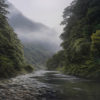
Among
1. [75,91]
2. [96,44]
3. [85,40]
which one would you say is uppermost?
[85,40]

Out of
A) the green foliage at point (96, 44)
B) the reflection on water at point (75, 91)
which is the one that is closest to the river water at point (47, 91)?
the reflection on water at point (75, 91)

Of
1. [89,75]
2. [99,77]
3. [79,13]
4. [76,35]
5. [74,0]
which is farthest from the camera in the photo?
[74,0]

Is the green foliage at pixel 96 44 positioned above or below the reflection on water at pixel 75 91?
above

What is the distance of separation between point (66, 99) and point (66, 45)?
33760mm

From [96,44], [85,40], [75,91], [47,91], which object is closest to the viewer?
[47,91]

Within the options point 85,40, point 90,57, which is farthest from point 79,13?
point 90,57

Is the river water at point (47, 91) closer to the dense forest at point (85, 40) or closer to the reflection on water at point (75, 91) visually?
the reflection on water at point (75, 91)

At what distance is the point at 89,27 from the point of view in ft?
107

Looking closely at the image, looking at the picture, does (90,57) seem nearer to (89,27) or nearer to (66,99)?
(89,27)

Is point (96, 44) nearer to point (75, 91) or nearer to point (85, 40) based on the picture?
point (85, 40)

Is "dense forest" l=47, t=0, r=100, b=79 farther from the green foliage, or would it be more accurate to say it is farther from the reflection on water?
the reflection on water

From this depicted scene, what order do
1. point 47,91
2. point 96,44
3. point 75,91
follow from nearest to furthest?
point 47,91
point 75,91
point 96,44

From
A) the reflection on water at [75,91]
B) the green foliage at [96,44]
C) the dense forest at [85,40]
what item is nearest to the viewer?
the reflection on water at [75,91]

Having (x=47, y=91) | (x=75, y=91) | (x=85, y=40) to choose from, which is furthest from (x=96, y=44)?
(x=47, y=91)
